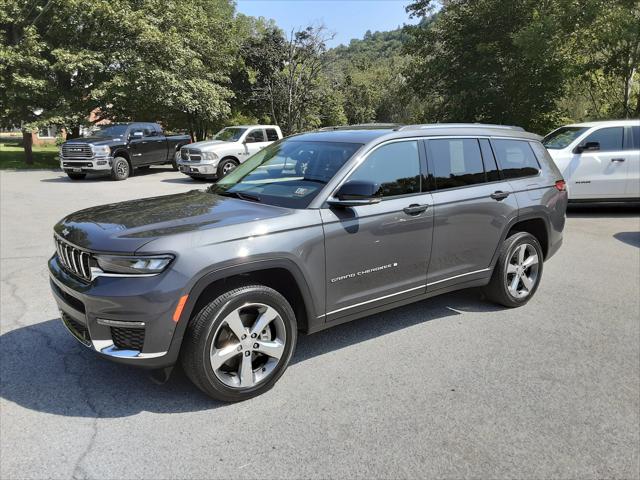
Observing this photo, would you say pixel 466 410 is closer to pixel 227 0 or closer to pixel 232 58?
pixel 232 58

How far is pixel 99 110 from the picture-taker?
945 inches

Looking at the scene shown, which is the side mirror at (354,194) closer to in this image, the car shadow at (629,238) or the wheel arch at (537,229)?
the wheel arch at (537,229)

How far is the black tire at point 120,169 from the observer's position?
1655cm

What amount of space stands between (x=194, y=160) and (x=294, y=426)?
46.3ft

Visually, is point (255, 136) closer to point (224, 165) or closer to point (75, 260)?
point (224, 165)

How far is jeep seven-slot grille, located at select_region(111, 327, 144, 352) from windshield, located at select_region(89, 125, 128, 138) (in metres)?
15.8

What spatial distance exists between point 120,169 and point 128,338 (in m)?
15.2

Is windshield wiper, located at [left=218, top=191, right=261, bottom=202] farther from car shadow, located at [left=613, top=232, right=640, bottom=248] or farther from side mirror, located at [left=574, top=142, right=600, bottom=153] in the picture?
side mirror, located at [left=574, top=142, right=600, bottom=153]

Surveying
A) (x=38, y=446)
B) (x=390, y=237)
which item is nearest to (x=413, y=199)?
(x=390, y=237)

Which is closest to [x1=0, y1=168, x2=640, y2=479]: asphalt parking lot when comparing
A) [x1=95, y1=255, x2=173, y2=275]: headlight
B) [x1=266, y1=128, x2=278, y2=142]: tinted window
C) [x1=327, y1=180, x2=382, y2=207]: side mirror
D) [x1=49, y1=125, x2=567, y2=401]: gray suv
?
[x1=49, y1=125, x2=567, y2=401]: gray suv

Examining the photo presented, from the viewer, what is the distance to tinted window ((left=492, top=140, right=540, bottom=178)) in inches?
192

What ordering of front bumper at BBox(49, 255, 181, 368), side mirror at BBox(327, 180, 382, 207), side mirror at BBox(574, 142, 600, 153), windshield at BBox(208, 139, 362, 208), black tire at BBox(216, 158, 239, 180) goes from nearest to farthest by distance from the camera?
1. front bumper at BBox(49, 255, 181, 368)
2. side mirror at BBox(327, 180, 382, 207)
3. windshield at BBox(208, 139, 362, 208)
4. side mirror at BBox(574, 142, 600, 153)
5. black tire at BBox(216, 158, 239, 180)

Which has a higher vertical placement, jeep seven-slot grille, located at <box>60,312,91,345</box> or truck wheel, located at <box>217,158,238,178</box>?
truck wheel, located at <box>217,158,238,178</box>

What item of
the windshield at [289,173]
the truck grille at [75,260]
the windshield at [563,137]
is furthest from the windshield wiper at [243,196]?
the windshield at [563,137]
